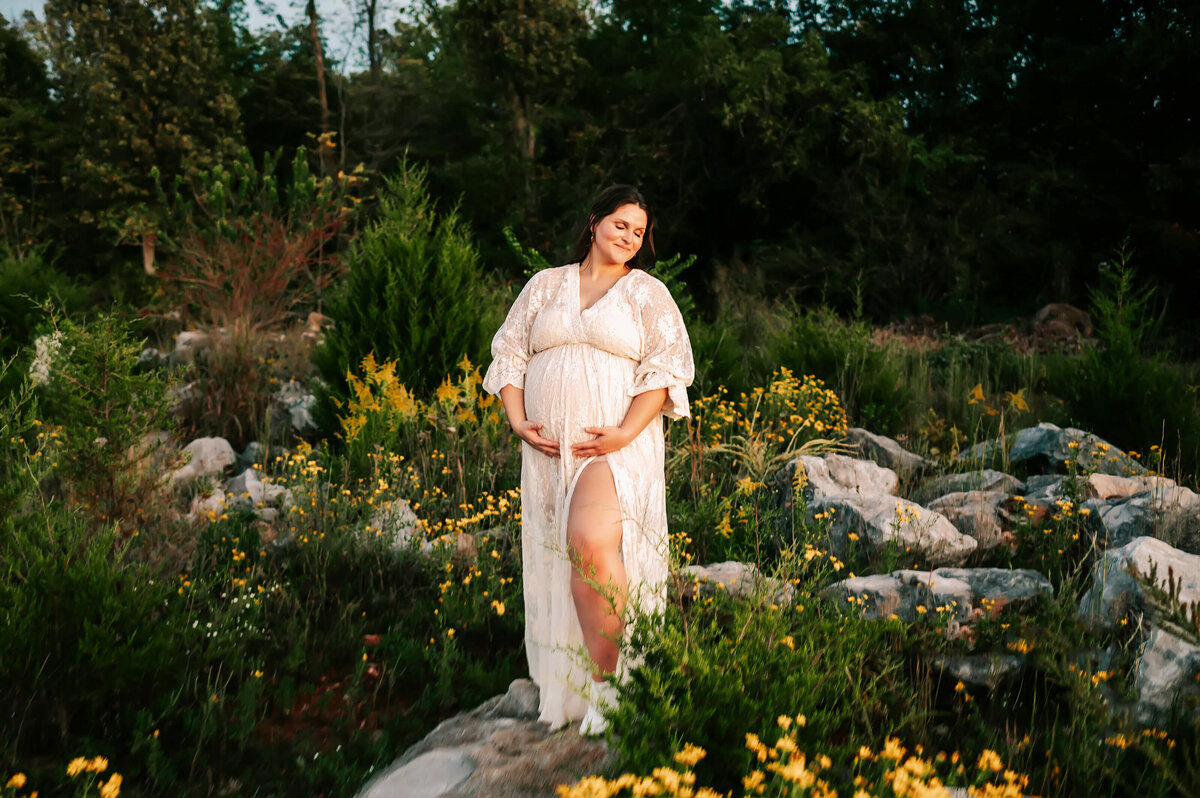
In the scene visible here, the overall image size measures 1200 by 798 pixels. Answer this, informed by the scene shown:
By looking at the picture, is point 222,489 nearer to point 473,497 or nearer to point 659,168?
point 473,497

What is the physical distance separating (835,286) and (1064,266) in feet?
12.3

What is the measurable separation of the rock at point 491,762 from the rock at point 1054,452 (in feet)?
12.1

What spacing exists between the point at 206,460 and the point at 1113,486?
5.71 m

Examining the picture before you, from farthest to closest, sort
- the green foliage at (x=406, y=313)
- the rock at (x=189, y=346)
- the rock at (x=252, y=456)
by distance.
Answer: the rock at (x=189, y=346) → the green foliage at (x=406, y=313) → the rock at (x=252, y=456)

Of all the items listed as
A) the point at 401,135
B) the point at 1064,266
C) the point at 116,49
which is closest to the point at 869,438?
the point at 1064,266

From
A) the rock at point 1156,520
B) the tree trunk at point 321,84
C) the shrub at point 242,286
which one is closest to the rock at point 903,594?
the rock at point 1156,520

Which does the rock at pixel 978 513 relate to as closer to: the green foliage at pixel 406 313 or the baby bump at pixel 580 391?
the baby bump at pixel 580 391

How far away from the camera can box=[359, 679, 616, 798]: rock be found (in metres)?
2.60

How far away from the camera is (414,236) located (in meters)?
6.78

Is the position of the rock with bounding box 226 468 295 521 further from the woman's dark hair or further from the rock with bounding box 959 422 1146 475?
the rock with bounding box 959 422 1146 475

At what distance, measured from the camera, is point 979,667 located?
324cm

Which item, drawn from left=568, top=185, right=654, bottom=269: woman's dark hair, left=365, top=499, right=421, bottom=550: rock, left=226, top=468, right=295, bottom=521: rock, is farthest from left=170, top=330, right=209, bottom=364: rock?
left=568, top=185, right=654, bottom=269: woman's dark hair

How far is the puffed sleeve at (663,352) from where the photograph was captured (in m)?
3.07

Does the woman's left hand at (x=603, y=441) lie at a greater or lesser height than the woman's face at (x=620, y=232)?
lesser
